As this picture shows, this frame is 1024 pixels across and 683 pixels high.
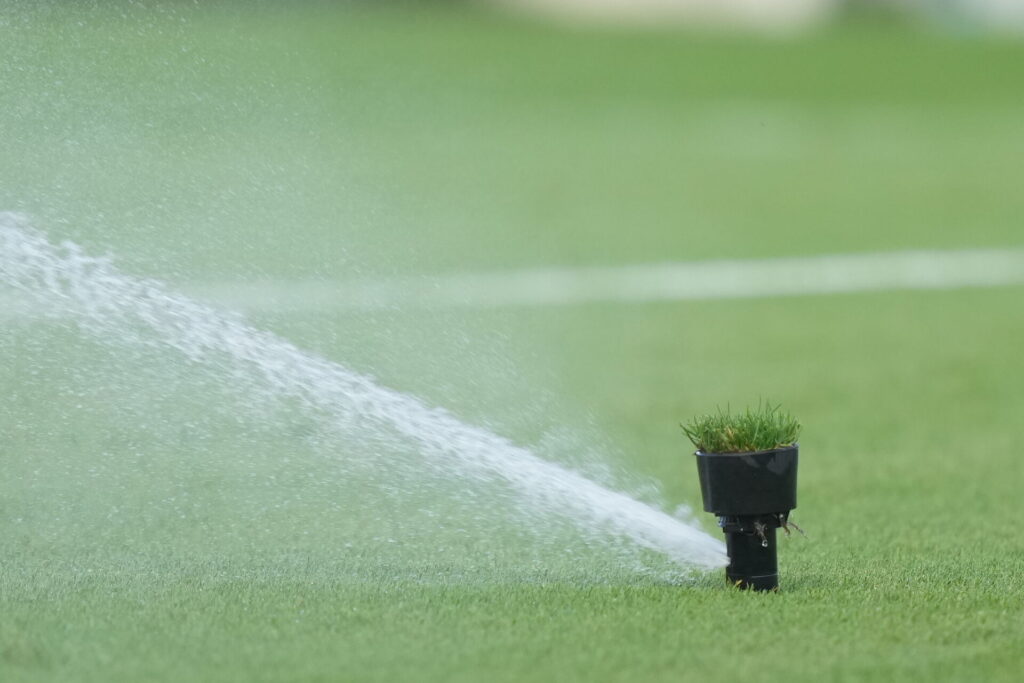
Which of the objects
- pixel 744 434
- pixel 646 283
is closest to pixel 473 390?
pixel 744 434

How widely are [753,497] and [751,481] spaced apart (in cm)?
3

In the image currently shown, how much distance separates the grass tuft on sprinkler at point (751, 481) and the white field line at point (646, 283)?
4046 millimetres

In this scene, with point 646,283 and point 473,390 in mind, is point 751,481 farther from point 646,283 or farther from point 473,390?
point 646,283

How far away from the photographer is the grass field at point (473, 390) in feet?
7.97

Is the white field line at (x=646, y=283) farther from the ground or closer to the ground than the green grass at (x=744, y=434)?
farther from the ground

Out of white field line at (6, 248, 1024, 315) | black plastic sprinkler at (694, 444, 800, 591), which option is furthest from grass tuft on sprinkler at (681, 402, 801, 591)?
white field line at (6, 248, 1024, 315)

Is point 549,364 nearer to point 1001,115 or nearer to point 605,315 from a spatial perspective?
point 605,315

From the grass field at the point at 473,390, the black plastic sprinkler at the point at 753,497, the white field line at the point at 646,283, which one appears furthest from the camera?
the white field line at the point at 646,283

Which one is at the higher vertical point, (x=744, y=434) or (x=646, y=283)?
(x=646, y=283)

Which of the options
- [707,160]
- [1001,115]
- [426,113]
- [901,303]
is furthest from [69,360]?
[1001,115]

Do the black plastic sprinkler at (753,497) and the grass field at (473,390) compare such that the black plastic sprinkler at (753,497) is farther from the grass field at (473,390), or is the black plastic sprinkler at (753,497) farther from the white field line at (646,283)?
the white field line at (646,283)

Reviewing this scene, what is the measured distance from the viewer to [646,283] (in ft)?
24.1

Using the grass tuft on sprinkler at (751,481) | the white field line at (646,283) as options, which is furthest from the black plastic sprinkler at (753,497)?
the white field line at (646,283)

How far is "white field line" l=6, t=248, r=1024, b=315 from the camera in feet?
22.2
